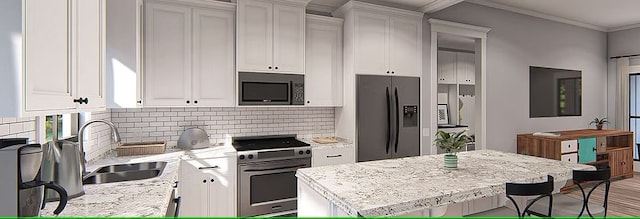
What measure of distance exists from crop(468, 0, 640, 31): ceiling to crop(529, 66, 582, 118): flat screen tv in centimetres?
87

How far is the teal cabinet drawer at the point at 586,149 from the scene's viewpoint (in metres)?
4.75

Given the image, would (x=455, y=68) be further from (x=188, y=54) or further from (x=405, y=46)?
(x=188, y=54)

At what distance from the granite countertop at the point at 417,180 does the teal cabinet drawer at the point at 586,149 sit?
308 cm

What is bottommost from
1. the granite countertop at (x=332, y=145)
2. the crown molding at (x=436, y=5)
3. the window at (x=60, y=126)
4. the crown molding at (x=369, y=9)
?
the granite countertop at (x=332, y=145)

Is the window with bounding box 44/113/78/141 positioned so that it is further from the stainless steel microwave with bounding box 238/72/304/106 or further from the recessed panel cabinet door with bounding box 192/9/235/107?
the stainless steel microwave with bounding box 238/72/304/106

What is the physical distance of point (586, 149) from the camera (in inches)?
190

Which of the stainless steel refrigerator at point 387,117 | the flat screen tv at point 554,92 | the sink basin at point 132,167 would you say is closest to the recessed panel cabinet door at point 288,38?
the stainless steel refrigerator at point 387,117

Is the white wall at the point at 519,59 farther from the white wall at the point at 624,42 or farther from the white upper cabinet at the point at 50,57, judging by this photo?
the white upper cabinet at the point at 50,57

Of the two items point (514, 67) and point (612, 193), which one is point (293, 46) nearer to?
point (514, 67)

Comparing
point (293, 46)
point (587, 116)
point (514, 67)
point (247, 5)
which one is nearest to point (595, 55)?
point (587, 116)

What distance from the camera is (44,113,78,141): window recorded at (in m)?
2.04

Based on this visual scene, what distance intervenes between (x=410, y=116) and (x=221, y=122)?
7.49 feet

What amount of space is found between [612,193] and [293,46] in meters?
5.04

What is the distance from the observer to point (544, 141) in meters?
4.61
